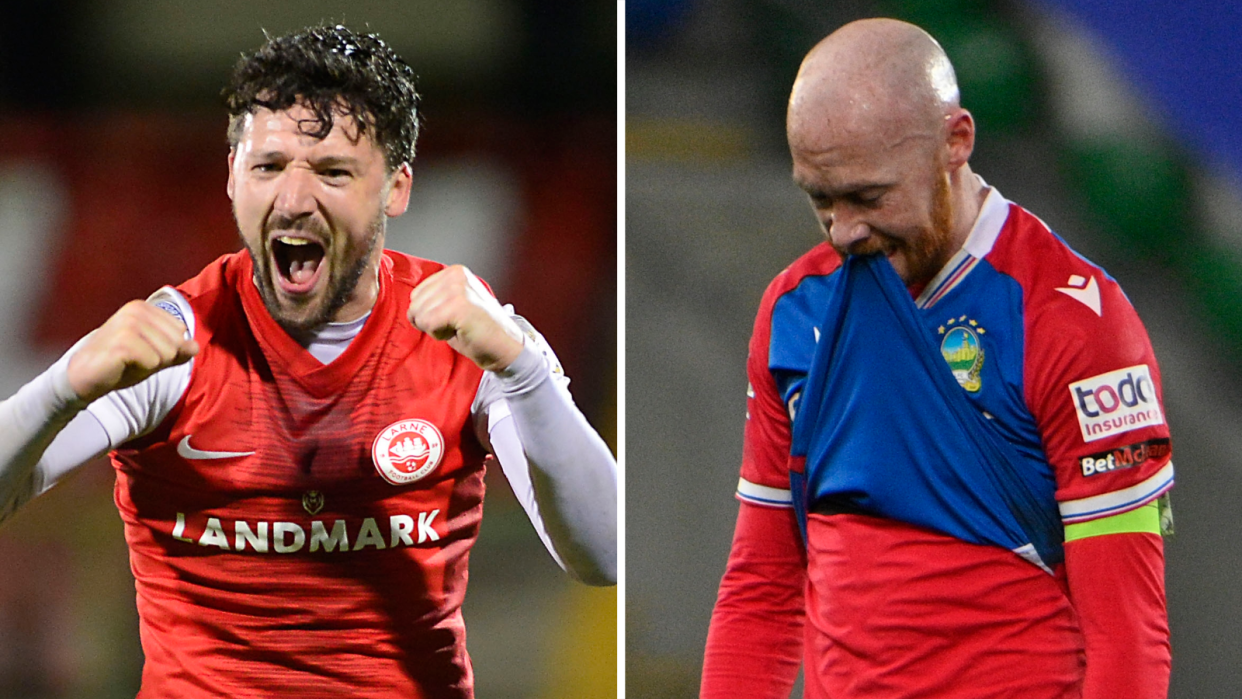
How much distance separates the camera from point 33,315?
1762 millimetres

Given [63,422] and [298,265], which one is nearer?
[63,422]

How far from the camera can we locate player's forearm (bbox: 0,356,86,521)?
1478 millimetres

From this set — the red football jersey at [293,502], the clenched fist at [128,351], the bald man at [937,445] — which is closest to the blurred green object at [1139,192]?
the bald man at [937,445]

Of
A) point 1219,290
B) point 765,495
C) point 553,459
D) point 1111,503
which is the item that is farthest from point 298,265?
point 1219,290

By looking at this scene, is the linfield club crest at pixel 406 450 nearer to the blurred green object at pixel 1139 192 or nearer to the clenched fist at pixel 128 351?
the clenched fist at pixel 128 351

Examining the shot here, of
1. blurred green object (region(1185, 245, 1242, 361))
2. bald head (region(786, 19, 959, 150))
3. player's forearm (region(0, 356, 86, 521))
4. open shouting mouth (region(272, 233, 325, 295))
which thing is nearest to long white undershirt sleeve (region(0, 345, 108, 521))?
player's forearm (region(0, 356, 86, 521))

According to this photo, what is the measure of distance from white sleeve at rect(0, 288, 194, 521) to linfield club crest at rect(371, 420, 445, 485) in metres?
0.28

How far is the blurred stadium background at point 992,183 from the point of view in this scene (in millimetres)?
1649

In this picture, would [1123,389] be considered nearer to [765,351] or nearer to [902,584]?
[902,584]

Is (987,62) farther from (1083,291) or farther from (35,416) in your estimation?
(35,416)

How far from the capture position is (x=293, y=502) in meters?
1.69

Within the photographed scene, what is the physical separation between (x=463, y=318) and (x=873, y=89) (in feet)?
1.80

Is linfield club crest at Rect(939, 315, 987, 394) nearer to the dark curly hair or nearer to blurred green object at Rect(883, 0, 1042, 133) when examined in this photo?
blurred green object at Rect(883, 0, 1042, 133)

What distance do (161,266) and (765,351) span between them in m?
0.90
